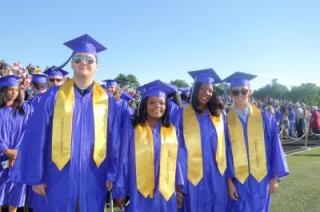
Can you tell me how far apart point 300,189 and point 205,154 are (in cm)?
451

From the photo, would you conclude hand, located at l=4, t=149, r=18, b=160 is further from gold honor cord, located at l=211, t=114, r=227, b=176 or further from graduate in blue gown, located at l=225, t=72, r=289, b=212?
graduate in blue gown, located at l=225, t=72, r=289, b=212

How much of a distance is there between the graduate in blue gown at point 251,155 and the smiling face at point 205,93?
300 mm

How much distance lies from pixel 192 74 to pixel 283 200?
142 inches

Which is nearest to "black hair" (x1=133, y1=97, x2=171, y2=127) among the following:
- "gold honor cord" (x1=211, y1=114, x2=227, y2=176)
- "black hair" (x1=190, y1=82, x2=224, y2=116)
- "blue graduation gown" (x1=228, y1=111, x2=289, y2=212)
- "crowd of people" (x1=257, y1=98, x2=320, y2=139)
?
"black hair" (x1=190, y1=82, x2=224, y2=116)

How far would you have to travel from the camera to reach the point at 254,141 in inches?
174

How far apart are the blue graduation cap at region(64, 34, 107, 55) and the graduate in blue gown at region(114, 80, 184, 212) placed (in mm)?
688

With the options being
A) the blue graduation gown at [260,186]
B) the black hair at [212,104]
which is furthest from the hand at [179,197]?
the black hair at [212,104]

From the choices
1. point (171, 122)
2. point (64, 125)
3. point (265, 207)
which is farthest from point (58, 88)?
point (265, 207)

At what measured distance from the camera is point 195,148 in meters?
4.24

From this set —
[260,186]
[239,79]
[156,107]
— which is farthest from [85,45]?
[260,186]

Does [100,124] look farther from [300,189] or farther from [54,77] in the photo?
[300,189]

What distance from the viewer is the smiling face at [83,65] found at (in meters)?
3.63

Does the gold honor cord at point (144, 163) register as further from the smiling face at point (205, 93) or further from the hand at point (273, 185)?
the hand at point (273, 185)

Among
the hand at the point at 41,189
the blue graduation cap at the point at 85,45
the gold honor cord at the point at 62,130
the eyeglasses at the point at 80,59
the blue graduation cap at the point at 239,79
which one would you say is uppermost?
the blue graduation cap at the point at 85,45
